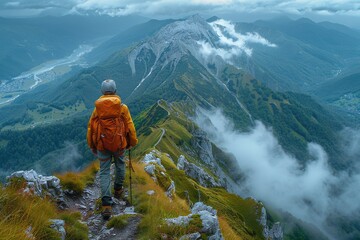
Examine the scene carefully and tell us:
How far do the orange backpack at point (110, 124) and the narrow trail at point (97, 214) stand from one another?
313 centimetres

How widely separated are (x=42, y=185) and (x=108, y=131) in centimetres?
599

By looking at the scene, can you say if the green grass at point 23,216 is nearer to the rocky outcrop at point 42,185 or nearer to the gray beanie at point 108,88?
the rocky outcrop at point 42,185

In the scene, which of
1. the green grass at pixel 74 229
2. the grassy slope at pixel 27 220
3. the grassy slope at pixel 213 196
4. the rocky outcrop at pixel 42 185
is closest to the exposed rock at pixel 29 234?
the grassy slope at pixel 27 220

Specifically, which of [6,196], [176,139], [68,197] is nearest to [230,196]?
[176,139]

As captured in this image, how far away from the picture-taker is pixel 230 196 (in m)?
106

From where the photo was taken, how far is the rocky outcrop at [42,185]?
15.4 metres

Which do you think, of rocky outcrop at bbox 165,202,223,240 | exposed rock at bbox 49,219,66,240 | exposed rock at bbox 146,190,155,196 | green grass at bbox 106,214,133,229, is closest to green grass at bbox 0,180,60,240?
exposed rock at bbox 49,219,66,240

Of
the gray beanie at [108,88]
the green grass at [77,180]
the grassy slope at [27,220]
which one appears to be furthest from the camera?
the green grass at [77,180]

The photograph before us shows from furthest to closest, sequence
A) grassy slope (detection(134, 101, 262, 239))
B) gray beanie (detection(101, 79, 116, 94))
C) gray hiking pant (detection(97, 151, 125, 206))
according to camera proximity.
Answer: grassy slope (detection(134, 101, 262, 239)) < gray hiking pant (detection(97, 151, 125, 206)) < gray beanie (detection(101, 79, 116, 94))

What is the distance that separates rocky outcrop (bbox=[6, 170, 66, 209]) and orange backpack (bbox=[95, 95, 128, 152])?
4144mm

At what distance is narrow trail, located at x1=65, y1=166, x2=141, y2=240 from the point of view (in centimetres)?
1263

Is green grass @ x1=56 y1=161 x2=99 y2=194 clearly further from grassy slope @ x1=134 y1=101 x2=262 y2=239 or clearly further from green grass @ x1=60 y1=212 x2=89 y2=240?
grassy slope @ x1=134 y1=101 x2=262 y2=239

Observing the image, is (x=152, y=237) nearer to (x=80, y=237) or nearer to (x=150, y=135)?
(x=80, y=237)

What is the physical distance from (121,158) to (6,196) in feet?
17.9
